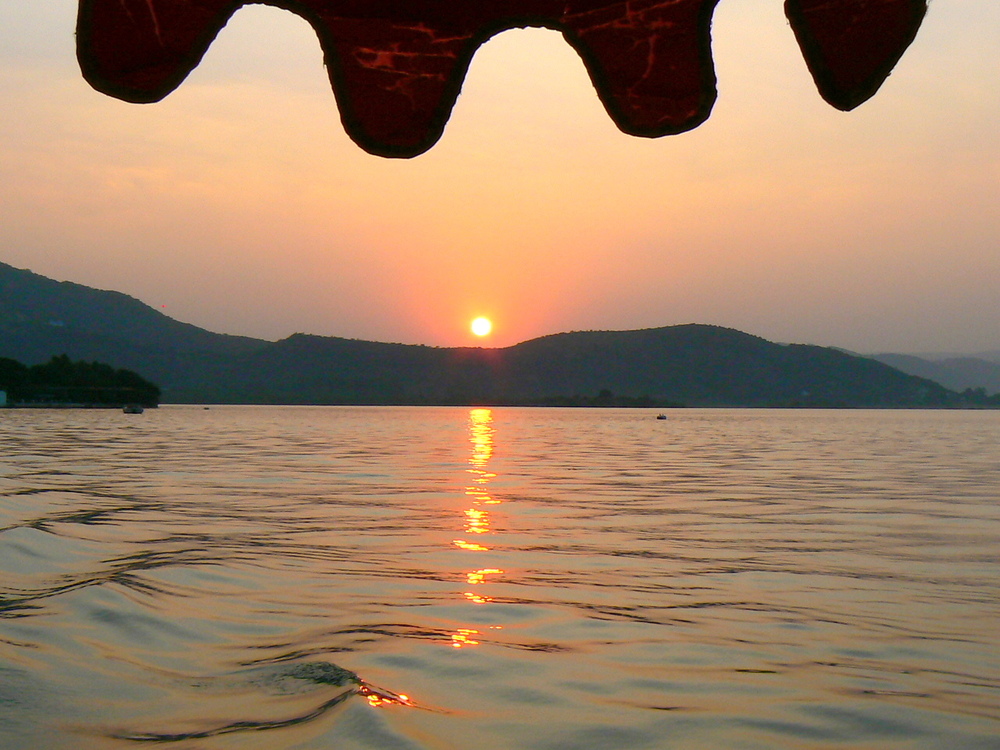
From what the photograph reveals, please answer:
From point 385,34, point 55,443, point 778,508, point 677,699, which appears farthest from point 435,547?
point 55,443

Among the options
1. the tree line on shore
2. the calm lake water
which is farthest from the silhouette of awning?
the tree line on shore

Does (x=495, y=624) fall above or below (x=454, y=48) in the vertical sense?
below

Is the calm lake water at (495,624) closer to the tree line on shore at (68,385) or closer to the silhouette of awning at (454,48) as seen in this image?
the silhouette of awning at (454,48)

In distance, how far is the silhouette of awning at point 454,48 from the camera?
1219mm

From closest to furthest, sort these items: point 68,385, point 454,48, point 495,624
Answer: point 454,48
point 495,624
point 68,385

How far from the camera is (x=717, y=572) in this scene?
15828 mm

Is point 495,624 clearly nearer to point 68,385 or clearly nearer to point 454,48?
point 454,48

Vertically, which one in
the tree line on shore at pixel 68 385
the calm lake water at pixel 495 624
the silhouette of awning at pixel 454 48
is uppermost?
the tree line on shore at pixel 68 385

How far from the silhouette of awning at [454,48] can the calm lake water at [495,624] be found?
7.43 meters

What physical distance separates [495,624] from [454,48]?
11463 millimetres

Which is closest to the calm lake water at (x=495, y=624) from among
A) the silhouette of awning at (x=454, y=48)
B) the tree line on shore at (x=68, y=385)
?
the silhouette of awning at (x=454, y=48)

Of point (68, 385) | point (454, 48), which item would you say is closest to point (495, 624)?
point (454, 48)

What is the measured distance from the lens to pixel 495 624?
1224 cm

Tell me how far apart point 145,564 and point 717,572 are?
8855mm
